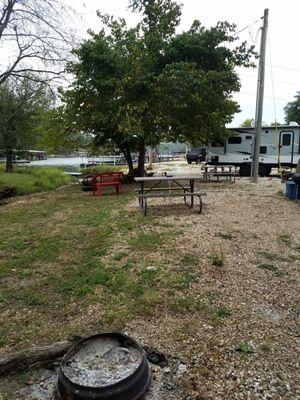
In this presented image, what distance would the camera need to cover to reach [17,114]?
18328 millimetres

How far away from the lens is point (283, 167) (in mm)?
17141

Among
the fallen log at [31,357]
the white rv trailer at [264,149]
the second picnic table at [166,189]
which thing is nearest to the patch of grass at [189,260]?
the fallen log at [31,357]

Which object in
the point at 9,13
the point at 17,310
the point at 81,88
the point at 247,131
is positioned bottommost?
the point at 17,310

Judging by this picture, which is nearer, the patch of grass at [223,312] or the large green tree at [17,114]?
the patch of grass at [223,312]

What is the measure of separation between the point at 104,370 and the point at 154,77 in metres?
10.4

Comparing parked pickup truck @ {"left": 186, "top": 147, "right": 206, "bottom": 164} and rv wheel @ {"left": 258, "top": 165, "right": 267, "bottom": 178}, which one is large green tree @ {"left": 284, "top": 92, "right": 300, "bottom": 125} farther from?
rv wheel @ {"left": 258, "top": 165, "right": 267, "bottom": 178}

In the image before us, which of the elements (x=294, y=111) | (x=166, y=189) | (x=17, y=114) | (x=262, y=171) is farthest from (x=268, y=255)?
(x=294, y=111)

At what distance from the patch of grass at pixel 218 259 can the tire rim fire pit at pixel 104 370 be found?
2.06 meters

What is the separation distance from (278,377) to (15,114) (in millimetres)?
18650

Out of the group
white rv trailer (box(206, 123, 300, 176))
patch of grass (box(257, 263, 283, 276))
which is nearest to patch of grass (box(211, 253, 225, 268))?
patch of grass (box(257, 263, 283, 276))

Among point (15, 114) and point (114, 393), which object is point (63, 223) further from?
point (15, 114)

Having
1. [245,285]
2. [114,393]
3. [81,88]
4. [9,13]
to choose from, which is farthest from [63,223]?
[9,13]

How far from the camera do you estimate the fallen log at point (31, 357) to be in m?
2.51

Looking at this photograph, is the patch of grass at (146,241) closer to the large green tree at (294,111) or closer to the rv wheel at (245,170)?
the rv wheel at (245,170)
